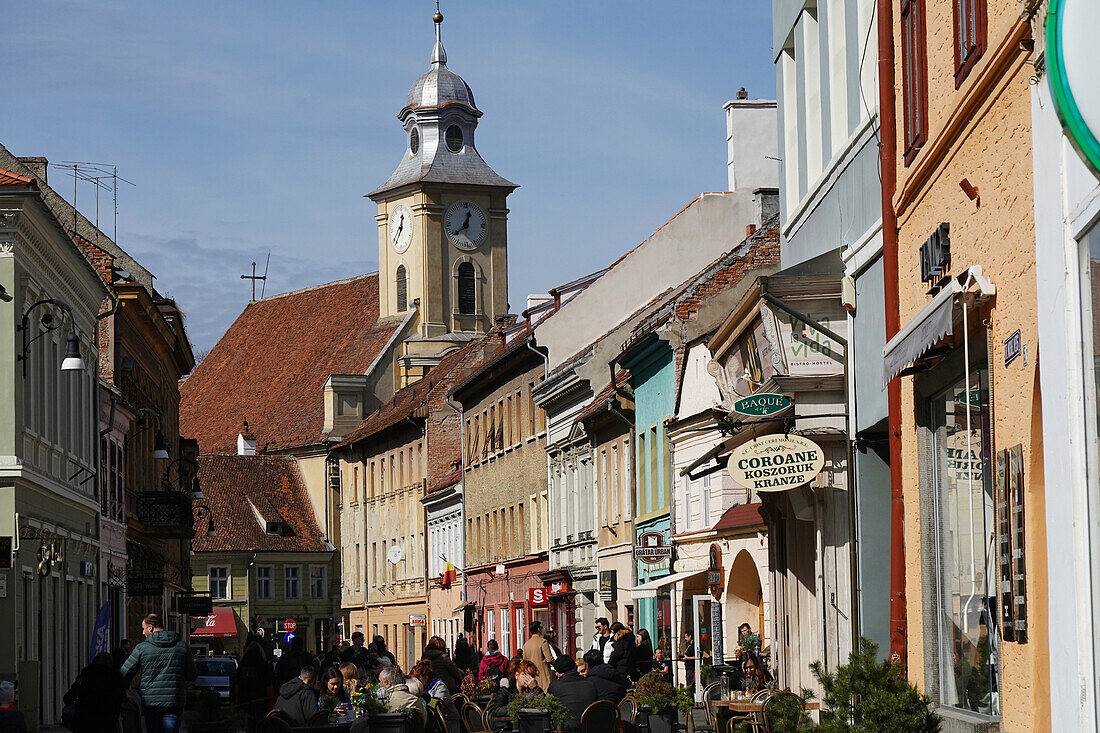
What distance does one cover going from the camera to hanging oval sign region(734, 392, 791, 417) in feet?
57.3

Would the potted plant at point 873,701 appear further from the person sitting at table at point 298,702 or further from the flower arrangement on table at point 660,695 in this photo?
the flower arrangement on table at point 660,695

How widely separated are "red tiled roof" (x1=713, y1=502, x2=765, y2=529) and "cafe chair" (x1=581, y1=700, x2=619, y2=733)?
10507 millimetres

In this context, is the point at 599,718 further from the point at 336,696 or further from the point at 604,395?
the point at 604,395

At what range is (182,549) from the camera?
63594mm

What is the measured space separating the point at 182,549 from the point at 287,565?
35935 mm

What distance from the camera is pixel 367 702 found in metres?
17.9

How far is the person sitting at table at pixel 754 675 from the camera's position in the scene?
21.1 metres

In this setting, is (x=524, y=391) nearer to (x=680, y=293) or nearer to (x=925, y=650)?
(x=680, y=293)

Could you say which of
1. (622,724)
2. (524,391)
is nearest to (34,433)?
(622,724)

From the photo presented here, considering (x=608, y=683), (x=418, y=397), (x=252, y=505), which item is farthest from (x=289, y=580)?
(x=608, y=683)

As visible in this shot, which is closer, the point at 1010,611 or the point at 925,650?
A: the point at 1010,611

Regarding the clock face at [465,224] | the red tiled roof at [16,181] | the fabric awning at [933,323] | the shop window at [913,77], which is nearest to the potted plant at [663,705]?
the shop window at [913,77]

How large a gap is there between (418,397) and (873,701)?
66.3m

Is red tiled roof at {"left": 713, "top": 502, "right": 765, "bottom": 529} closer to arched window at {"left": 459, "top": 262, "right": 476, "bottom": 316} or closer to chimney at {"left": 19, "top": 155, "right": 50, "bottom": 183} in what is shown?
chimney at {"left": 19, "top": 155, "right": 50, "bottom": 183}
